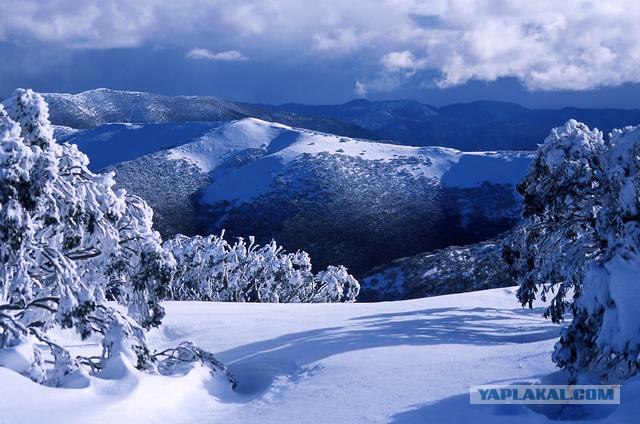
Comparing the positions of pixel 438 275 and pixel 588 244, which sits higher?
pixel 588 244

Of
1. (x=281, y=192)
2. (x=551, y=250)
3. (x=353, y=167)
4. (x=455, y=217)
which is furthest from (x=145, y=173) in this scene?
(x=551, y=250)

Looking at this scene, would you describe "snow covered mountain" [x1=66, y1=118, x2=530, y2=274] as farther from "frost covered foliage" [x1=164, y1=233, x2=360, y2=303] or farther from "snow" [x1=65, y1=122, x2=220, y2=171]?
"frost covered foliage" [x1=164, y1=233, x2=360, y2=303]

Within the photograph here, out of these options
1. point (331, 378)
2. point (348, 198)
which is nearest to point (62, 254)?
point (331, 378)

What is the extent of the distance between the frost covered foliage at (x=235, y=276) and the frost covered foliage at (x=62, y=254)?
26528 mm

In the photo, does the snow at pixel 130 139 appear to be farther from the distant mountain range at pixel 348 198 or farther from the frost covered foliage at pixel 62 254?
the frost covered foliage at pixel 62 254

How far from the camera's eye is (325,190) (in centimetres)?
10619

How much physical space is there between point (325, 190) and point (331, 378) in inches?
3802

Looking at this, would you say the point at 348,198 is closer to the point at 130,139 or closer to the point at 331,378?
the point at 130,139

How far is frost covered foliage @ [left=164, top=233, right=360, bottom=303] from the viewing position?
122ft

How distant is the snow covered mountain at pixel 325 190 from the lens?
88250 mm

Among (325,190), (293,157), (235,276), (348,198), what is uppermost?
(293,157)

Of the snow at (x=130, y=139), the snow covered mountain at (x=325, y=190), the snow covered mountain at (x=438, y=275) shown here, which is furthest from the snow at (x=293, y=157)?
the snow covered mountain at (x=438, y=275)

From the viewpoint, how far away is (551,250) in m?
15.3

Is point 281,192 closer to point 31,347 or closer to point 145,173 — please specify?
point 145,173
